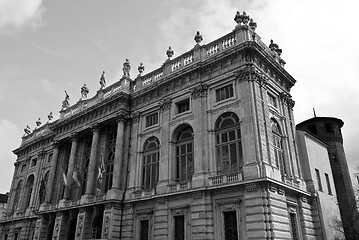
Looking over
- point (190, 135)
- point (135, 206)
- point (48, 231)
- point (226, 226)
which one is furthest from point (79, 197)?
point (226, 226)

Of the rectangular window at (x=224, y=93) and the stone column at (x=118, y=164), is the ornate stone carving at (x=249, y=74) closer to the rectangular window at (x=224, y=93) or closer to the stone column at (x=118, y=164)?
the rectangular window at (x=224, y=93)

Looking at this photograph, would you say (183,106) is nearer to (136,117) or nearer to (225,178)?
(136,117)

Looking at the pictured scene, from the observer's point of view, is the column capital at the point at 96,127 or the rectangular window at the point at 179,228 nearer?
the rectangular window at the point at 179,228

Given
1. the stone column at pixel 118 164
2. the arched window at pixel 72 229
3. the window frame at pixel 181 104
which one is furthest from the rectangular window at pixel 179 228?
the arched window at pixel 72 229

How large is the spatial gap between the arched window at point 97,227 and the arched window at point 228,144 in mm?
12517

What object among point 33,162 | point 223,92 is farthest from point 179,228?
point 33,162

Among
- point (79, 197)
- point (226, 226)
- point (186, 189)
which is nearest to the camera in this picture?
point (226, 226)

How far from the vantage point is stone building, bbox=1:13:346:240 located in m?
20.5

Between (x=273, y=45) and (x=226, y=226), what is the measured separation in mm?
16726

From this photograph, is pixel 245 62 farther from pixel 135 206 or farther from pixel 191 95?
pixel 135 206

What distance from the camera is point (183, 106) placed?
26734mm

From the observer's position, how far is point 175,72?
27.0 metres

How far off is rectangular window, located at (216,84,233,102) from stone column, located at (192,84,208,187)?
1.04 m

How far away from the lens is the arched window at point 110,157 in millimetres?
29750
